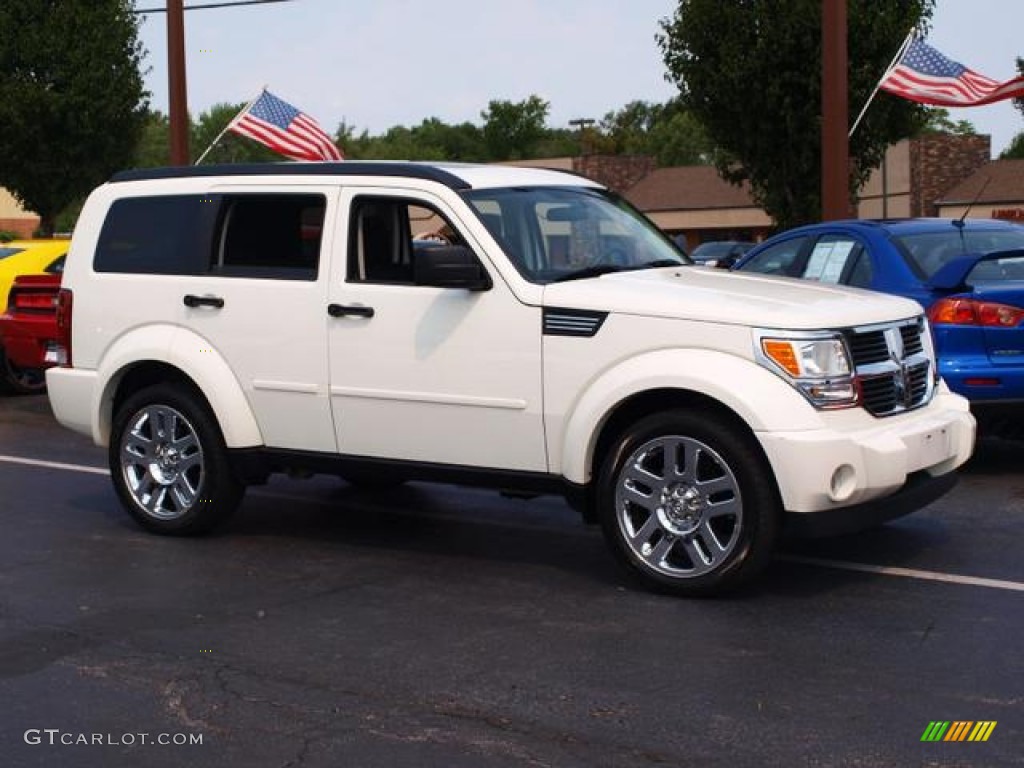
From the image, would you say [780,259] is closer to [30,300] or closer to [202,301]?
[202,301]

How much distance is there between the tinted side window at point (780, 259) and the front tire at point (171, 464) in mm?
4456

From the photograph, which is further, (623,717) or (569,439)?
(569,439)

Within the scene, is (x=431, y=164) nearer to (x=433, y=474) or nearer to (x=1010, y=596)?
(x=433, y=474)

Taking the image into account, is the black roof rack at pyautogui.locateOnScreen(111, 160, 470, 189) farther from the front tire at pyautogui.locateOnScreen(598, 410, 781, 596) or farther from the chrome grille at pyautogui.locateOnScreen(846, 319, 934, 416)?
the chrome grille at pyautogui.locateOnScreen(846, 319, 934, 416)

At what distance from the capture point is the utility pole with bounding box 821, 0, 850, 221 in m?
15.3

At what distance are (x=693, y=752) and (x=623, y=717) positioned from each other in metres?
0.40

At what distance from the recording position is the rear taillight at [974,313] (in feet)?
30.7

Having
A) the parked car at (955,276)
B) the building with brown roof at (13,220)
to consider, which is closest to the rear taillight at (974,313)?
the parked car at (955,276)

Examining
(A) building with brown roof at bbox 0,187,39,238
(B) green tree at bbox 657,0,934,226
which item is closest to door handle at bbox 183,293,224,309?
(B) green tree at bbox 657,0,934,226

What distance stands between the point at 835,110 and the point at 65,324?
9191mm

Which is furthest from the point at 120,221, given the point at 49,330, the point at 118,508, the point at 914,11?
the point at 914,11

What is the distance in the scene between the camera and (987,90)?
17.6 metres

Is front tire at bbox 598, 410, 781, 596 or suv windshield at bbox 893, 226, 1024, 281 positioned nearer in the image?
A: front tire at bbox 598, 410, 781, 596

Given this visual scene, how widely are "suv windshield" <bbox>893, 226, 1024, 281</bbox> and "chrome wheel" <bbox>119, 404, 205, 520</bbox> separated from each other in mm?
4743
